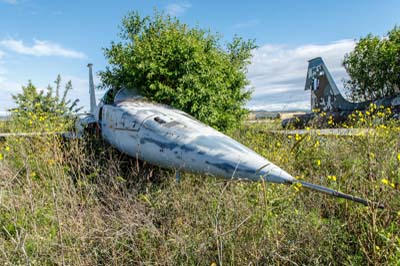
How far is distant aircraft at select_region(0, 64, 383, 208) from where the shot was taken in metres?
2.92

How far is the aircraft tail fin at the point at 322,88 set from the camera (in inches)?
533

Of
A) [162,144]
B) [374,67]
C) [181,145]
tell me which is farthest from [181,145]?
[374,67]

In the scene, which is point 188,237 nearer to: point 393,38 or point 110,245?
point 110,245

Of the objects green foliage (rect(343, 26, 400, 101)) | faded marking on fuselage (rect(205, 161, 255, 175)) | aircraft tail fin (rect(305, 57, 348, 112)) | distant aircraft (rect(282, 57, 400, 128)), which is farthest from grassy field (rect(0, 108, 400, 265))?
green foliage (rect(343, 26, 400, 101))

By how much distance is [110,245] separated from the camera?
2.73 meters

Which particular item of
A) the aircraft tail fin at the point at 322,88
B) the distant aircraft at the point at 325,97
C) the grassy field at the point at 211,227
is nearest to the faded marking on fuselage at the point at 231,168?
the grassy field at the point at 211,227

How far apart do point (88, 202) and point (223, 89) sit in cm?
418

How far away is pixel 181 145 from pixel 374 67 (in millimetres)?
17718

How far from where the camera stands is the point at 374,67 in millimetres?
17359

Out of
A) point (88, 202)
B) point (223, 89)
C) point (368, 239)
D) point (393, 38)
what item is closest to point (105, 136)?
point (88, 202)

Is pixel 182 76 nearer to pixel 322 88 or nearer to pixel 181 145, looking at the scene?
pixel 181 145

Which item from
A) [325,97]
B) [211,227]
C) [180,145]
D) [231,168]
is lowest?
[211,227]

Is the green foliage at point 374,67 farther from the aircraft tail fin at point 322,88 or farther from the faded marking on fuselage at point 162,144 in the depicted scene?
the faded marking on fuselage at point 162,144

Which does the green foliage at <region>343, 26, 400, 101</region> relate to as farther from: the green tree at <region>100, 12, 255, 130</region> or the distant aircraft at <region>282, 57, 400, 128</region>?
the green tree at <region>100, 12, 255, 130</region>
